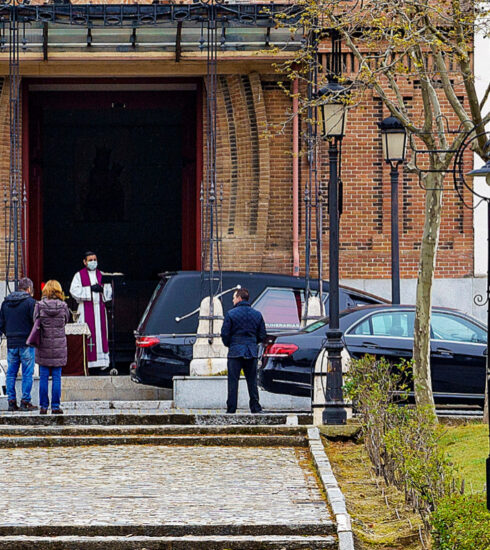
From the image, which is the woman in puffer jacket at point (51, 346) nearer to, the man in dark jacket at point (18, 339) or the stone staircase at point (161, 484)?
the man in dark jacket at point (18, 339)

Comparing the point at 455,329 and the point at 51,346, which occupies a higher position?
the point at 455,329

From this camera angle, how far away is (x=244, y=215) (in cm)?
2375

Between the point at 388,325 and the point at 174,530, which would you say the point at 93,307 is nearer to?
the point at 388,325

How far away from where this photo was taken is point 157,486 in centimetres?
988

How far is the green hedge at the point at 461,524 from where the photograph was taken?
6.29 m

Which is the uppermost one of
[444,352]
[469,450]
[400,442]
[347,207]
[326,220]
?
[347,207]

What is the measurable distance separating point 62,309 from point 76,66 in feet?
30.0

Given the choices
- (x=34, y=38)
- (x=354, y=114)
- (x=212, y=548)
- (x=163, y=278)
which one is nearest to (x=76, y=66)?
(x=34, y=38)

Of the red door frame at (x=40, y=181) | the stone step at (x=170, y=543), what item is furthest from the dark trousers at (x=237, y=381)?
the red door frame at (x=40, y=181)

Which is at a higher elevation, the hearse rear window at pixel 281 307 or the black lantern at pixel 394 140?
the black lantern at pixel 394 140

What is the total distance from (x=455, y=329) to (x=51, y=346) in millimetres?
5213

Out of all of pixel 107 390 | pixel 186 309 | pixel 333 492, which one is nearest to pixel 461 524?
pixel 333 492

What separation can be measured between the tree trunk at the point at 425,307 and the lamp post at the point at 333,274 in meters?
0.94

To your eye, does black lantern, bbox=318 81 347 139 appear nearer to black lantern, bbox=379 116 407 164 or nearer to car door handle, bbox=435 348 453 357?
car door handle, bbox=435 348 453 357
